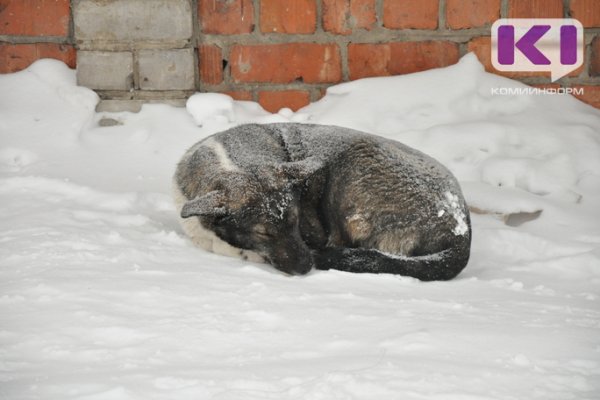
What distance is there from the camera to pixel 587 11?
359cm

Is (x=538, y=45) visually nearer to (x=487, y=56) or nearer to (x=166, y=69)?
(x=487, y=56)

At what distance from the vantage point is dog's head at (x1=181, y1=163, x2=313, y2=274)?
257 centimetres

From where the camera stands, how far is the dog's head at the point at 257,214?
257 centimetres

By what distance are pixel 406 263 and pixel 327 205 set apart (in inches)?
18.9

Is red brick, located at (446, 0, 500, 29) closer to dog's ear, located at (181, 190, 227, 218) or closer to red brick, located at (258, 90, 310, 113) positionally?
red brick, located at (258, 90, 310, 113)

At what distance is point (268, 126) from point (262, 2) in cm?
80

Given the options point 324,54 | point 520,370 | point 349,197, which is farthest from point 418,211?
point 324,54

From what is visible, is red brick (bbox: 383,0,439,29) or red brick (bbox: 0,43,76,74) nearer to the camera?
red brick (bbox: 383,0,439,29)

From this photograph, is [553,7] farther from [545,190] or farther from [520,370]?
[520,370]

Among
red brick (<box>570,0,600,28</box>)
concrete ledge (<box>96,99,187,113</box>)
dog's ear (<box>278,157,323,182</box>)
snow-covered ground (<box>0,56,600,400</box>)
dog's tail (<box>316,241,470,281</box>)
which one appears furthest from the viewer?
concrete ledge (<box>96,99,187,113</box>)

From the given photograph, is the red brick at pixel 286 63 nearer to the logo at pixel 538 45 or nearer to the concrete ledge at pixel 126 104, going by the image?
the concrete ledge at pixel 126 104

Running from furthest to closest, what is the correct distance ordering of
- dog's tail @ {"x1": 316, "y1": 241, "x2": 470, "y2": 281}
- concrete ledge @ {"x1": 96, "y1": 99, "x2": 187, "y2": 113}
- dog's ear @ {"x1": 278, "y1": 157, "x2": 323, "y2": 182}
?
concrete ledge @ {"x1": 96, "y1": 99, "x2": 187, "y2": 113}
dog's ear @ {"x1": 278, "y1": 157, "x2": 323, "y2": 182}
dog's tail @ {"x1": 316, "y1": 241, "x2": 470, "y2": 281}

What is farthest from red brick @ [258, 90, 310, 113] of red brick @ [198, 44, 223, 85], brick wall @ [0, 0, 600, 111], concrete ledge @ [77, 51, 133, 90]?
concrete ledge @ [77, 51, 133, 90]

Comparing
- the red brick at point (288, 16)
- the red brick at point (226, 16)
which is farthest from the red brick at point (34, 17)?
the red brick at point (288, 16)
